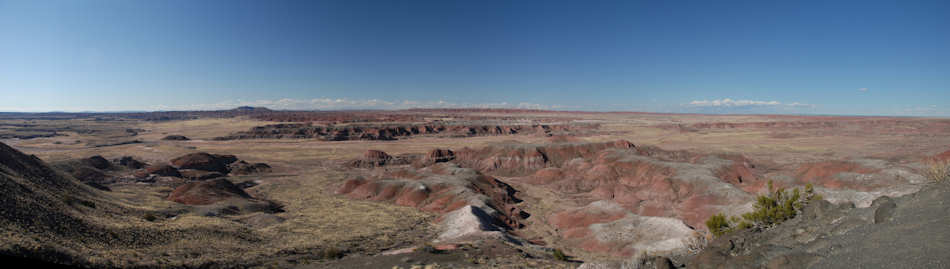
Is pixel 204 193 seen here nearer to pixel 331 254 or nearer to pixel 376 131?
pixel 331 254

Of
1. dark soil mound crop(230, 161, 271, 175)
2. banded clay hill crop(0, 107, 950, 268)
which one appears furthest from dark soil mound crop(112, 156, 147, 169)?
dark soil mound crop(230, 161, 271, 175)

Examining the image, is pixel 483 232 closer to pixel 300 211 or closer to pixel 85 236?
pixel 300 211

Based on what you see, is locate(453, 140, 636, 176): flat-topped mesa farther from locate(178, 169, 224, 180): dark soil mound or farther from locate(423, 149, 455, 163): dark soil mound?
locate(178, 169, 224, 180): dark soil mound

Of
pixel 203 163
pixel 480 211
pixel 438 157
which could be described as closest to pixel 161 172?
pixel 203 163

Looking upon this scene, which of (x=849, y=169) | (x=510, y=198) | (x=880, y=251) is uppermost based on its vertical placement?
(x=880, y=251)

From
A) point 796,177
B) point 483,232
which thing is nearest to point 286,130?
point 483,232

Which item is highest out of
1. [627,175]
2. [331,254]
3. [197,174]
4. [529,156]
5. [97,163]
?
[97,163]
